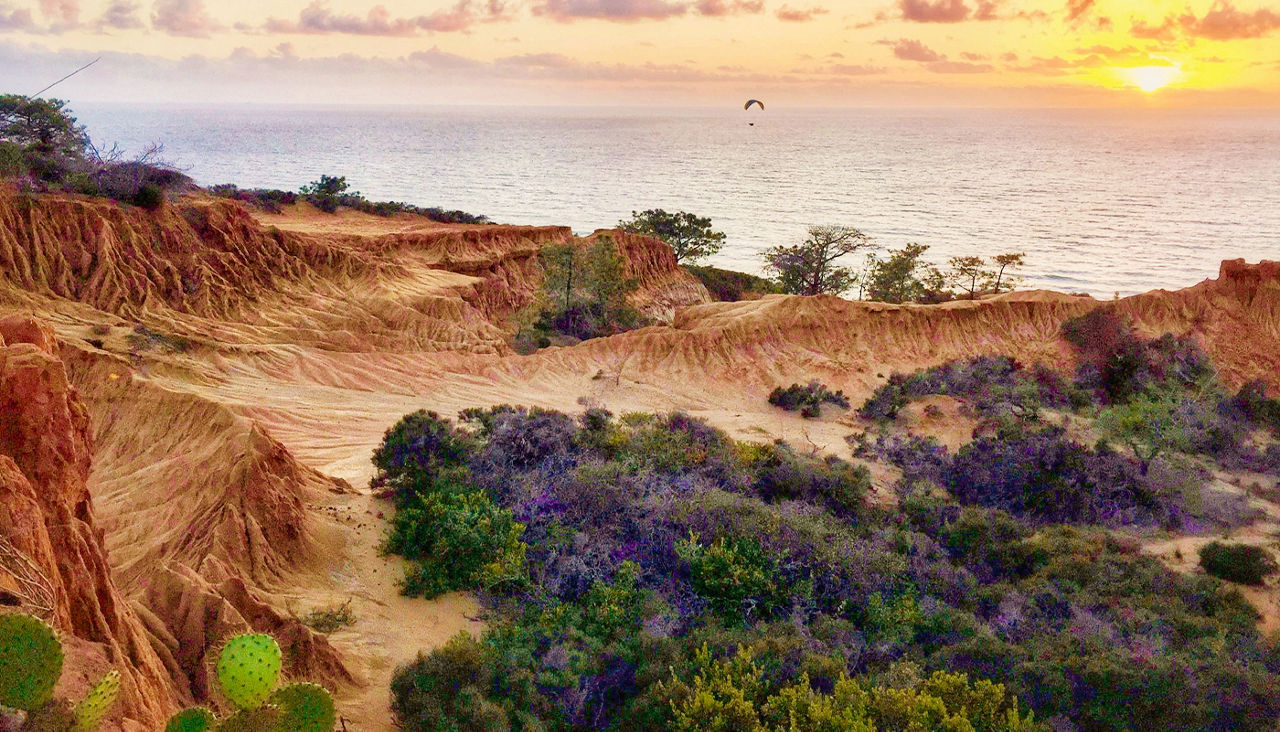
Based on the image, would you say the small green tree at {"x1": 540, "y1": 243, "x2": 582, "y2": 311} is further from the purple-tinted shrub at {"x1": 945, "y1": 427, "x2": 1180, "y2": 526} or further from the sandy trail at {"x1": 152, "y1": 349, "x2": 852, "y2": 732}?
the purple-tinted shrub at {"x1": 945, "y1": 427, "x2": 1180, "y2": 526}

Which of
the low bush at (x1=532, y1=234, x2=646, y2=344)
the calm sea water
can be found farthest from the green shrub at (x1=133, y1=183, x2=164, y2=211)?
the calm sea water

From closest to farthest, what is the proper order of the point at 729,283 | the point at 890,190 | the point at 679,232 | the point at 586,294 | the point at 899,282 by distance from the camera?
the point at 586,294 < the point at 899,282 < the point at 729,283 < the point at 679,232 < the point at 890,190

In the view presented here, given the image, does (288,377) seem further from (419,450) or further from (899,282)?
(899,282)

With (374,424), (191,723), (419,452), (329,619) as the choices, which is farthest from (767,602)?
(374,424)

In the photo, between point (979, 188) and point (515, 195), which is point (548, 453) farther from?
point (979, 188)

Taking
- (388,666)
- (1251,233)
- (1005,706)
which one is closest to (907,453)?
(1005,706)

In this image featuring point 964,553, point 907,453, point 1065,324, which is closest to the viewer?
point 964,553

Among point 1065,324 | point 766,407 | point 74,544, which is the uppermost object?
point 74,544
